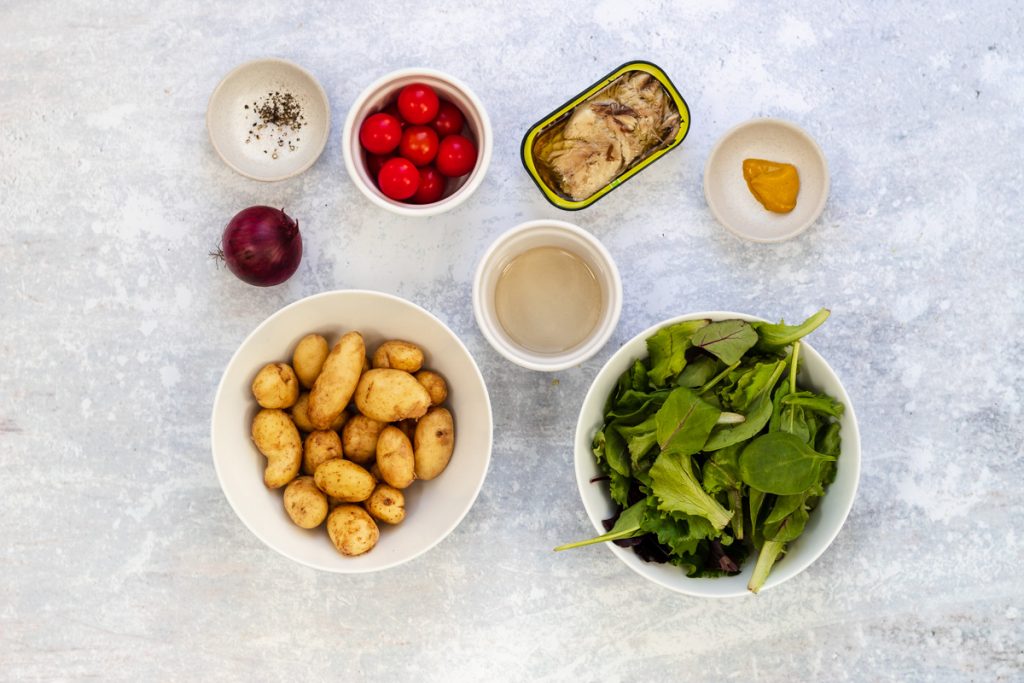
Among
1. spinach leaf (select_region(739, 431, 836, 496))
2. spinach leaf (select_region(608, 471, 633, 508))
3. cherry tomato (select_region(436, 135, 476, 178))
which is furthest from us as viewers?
cherry tomato (select_region(436, 135, 476, 178))

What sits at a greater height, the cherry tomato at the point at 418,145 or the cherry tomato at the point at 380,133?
the cherry tomato at the point at 380,133

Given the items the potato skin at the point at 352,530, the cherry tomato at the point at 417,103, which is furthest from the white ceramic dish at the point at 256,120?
the potato skin at the point at 352,530

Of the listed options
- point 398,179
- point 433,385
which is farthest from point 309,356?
point 398,179

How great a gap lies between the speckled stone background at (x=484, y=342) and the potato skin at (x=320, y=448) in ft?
0.66

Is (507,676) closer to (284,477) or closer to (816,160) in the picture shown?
(284,477)

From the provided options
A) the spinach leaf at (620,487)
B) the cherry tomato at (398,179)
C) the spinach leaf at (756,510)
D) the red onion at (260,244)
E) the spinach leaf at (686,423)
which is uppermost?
the cherry tomato at (398,179)

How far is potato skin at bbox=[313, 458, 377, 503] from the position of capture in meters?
1.14

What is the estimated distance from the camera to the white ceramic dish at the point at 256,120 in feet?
4.17


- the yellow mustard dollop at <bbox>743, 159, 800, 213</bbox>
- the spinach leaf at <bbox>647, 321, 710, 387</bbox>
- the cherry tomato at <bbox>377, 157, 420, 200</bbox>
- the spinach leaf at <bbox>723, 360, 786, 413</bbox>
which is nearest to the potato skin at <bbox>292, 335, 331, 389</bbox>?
the cherry tomato at <bbox>377, 157, 420, 200</bbox>

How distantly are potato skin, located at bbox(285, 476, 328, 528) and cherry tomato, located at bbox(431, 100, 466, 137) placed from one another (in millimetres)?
526

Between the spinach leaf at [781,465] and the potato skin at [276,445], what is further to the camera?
the potato skin at [276,445]

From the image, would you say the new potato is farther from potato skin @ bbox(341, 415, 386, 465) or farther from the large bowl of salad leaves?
the large bowl of salad leaves

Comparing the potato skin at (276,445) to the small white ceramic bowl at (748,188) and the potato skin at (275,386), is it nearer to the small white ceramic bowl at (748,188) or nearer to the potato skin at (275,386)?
the potato skin at (275,386)

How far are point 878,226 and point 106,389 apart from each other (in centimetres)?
117
